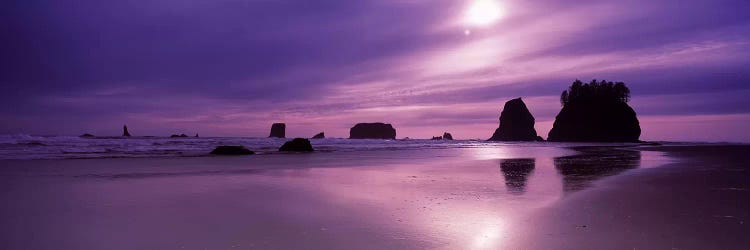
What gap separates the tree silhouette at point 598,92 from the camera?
129125 mm

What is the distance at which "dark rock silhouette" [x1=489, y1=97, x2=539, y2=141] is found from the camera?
166675 mm

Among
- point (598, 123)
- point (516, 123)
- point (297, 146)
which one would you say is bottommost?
point (297, 146)

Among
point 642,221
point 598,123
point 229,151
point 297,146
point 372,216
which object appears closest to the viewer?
point 642,221

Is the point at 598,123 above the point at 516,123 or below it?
below

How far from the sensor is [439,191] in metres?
9.02

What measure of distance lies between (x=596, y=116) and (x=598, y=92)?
31.8ft

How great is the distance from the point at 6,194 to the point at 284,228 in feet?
22.6

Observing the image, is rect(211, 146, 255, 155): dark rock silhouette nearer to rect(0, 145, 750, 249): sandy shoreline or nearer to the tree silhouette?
rect(0, 145, 750, 249): sandy shoreline

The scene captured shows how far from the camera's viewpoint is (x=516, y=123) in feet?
554

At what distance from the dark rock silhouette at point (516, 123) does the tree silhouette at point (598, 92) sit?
30040mm

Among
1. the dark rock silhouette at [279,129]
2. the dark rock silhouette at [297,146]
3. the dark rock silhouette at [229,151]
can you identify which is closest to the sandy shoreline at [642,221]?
the dark rock silhouette at [229,151]

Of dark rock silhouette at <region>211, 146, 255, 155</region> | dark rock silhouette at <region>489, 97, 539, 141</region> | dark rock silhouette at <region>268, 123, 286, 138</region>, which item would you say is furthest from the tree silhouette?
dark rock silhouette at <region>211, 146, 255, 155</region>

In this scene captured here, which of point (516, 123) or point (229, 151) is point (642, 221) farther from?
point (516, 123)

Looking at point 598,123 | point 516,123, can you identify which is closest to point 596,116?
point 598,123
